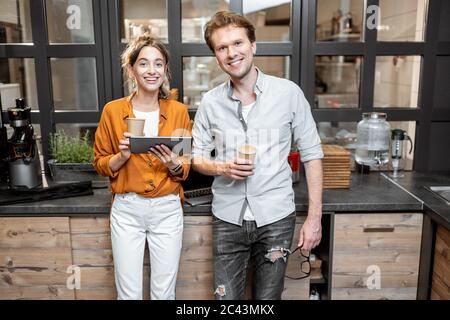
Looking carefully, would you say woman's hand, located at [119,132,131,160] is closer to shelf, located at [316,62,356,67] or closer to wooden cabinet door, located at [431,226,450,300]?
wooden cabinet door, located at [431,226,450,300]

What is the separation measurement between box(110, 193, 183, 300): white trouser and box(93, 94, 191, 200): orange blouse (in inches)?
1.7

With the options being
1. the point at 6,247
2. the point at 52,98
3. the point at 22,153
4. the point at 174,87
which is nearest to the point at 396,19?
the point at 174,87

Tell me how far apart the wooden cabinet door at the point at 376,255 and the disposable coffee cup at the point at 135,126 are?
967 millimetres

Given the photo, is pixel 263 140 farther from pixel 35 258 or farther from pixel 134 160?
pixel 35 258

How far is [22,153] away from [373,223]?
1.66 metres

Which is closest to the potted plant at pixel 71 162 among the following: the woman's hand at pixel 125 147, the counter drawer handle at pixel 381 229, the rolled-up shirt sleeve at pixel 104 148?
the rolled-up shirt sleeve at pixel 104 148

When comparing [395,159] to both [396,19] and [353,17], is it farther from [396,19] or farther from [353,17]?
[353,17]

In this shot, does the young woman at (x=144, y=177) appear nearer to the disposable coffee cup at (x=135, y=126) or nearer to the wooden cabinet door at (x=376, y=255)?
the disposable coffee cup at (x=135, y=126)

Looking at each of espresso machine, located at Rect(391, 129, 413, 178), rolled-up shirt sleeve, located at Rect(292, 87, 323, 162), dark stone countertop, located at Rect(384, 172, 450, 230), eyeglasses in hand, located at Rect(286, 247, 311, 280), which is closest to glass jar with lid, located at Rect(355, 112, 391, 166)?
espresso machine, located at Rect(391, 129, 413, 178)

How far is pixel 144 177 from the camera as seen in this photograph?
1783 millimetres

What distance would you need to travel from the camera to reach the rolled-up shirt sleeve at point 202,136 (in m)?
1.81

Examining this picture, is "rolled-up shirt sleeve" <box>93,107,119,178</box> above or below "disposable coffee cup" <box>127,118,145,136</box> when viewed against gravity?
below

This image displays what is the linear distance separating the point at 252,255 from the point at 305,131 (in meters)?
0.53

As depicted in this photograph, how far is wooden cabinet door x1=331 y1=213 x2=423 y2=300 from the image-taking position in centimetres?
207
